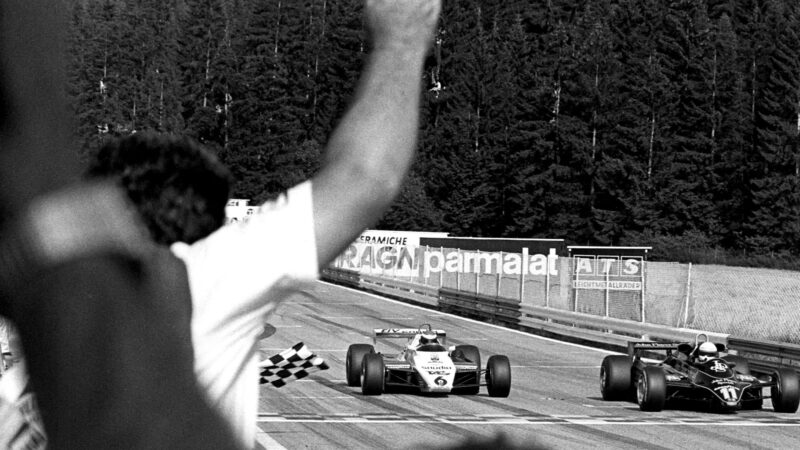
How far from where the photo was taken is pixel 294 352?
851 centimetres

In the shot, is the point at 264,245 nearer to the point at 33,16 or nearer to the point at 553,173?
the point at 33,16

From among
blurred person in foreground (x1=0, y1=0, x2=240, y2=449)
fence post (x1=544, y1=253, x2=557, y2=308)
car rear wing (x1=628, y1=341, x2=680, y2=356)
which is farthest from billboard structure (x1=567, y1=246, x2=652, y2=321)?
blurred person in foreground (x1=0, y1=0, x2=240, y2=449)

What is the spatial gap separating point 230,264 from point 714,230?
78.9m

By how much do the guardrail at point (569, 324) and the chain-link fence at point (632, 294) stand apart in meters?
0.73

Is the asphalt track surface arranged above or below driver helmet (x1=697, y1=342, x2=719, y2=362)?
below

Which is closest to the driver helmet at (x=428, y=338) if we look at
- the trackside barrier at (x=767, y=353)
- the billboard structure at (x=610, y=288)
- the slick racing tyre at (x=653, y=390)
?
the slick racing tyre at (x=653, y=390)

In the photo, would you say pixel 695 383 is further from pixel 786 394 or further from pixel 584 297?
pixel 584 297

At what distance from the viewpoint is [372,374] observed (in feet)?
60.3

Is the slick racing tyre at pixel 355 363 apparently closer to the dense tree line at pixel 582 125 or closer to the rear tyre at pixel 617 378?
the rear tyre at pixel 617 378

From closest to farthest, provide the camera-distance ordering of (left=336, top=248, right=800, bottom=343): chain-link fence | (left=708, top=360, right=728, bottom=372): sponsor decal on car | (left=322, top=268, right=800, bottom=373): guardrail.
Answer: (left=708, top=360, right=728, bottom=372): sponsor decal on car, (left=322, top=268, right=800, bottom=373): guardrail, (left=336, top=248, right=800, bottom=343): chain-link fence

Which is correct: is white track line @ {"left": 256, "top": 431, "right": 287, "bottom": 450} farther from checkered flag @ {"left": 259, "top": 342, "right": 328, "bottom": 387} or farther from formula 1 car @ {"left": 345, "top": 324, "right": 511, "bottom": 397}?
checkered flag @ {"left": 259, "top": 342, "right": 328, "bottom": 387}

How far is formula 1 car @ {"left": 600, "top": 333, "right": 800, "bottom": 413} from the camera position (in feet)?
57.4

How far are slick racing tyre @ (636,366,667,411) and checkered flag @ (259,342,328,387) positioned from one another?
963 centimetres

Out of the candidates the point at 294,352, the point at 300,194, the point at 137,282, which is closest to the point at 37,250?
the point at 137,282
